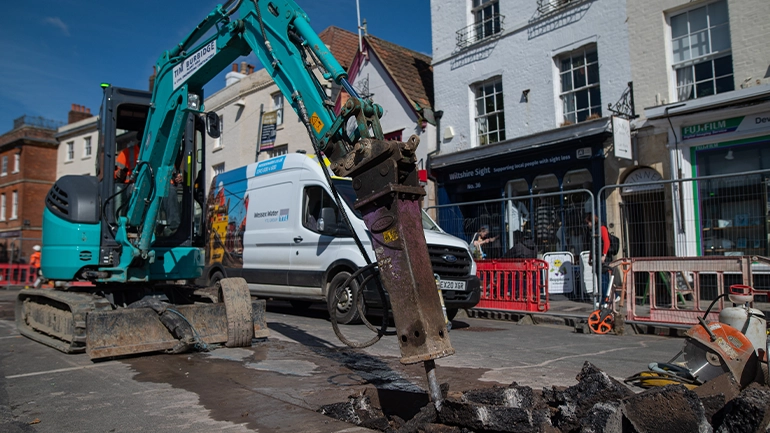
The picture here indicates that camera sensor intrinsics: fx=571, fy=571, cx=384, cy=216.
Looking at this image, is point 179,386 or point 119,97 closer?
point 179,386

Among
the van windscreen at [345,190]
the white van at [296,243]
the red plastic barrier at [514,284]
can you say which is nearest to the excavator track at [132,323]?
the white van at [296,243]

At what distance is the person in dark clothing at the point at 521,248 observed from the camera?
11.7 m

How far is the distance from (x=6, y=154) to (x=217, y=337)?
4589 cm

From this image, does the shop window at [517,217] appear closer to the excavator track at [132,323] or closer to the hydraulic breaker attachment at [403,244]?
the excavator track at [132,323]

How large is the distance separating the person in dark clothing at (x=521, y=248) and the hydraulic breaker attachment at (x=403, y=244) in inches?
335

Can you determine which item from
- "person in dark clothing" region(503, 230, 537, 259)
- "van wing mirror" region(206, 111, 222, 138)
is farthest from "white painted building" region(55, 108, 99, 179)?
"van wing mirror" region(206, 111, 222, 138)

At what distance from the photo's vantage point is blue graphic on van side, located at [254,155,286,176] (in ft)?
35.7

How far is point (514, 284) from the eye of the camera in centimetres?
1103

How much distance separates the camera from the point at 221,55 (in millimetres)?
6473

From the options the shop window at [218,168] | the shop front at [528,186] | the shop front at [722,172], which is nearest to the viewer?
the shop front at [722,172]

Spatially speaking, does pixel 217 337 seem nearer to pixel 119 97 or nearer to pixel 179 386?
pixel 179 386

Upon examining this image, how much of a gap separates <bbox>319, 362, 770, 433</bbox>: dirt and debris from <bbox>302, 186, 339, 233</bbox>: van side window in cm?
650

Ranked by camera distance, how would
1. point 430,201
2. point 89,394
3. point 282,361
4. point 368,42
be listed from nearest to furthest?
point 89,394, point 282,361, point 430,201, point 368,42

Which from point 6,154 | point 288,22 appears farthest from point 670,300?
point 6,154
